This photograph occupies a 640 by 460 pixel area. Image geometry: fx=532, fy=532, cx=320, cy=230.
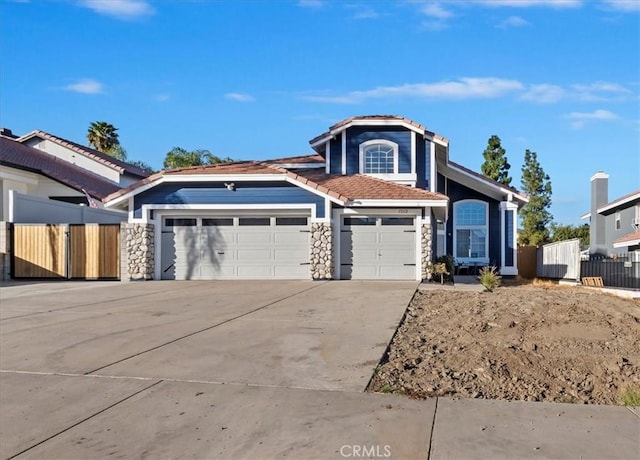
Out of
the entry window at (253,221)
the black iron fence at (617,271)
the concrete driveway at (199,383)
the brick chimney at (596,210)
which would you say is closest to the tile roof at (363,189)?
the entry window at (253,221)

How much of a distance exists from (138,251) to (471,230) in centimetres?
1521

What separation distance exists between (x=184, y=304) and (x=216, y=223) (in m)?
6.95

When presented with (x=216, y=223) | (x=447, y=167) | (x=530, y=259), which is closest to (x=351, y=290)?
(x=216, y=223)

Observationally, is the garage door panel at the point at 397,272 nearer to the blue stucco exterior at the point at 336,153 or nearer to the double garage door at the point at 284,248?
the double garage door at the point at 284,248

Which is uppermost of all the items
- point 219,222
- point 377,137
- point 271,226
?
point 377,137

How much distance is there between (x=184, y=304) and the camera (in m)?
11.9

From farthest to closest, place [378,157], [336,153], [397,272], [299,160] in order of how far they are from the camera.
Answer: [299,160] → [336,153] → [378,157] → [397,272]

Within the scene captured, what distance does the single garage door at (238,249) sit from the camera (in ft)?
59.8

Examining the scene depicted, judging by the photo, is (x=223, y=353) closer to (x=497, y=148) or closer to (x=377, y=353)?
(x=377, y=353)

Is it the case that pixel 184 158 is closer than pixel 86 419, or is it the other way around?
pixel 86 419

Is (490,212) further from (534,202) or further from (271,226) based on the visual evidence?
(534,202)

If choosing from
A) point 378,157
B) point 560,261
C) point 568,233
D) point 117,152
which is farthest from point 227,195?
point 568,233

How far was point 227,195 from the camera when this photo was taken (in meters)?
18.3

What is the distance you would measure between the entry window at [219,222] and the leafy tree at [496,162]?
969 inches
